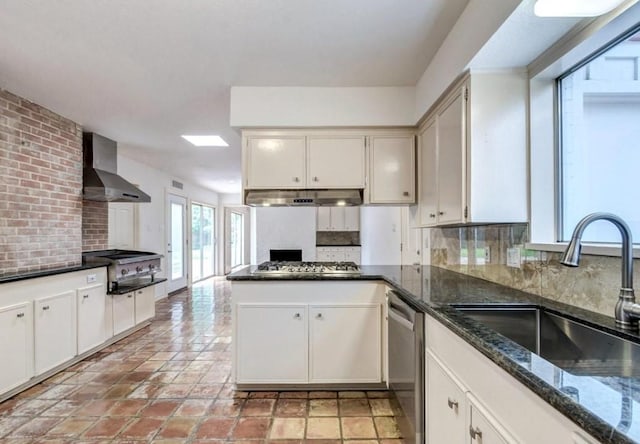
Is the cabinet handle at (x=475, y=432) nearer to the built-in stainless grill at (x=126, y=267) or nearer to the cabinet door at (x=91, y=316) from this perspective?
the cabinet door at (x=91, y=316)

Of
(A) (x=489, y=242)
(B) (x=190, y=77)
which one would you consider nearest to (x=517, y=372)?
(A) (x=489, y=242)

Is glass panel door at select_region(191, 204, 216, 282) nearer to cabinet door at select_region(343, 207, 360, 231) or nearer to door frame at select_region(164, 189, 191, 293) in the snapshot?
door frame at select_region(164, 189, 191, 293)

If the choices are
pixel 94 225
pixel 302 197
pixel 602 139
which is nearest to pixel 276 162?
pixel 302 197

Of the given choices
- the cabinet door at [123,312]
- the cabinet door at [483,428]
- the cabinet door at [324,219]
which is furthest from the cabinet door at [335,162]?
the cabinet door at [324,219]

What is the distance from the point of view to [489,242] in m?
2.14

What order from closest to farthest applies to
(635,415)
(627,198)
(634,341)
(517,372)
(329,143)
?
(635,415)
(517,372)
(634,341)
(627,198)
(329,143)

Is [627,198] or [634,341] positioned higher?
[627,198]

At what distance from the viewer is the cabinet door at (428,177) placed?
241cm

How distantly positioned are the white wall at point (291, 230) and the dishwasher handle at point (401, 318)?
14.2ft

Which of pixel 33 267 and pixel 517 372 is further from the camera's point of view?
pixel 33 267

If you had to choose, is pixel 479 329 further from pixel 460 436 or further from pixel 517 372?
pixel 460 436

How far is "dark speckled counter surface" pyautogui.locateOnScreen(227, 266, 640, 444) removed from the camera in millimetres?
623

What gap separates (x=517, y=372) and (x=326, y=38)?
2020mm

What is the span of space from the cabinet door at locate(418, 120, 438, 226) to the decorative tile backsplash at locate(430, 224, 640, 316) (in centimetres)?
28
